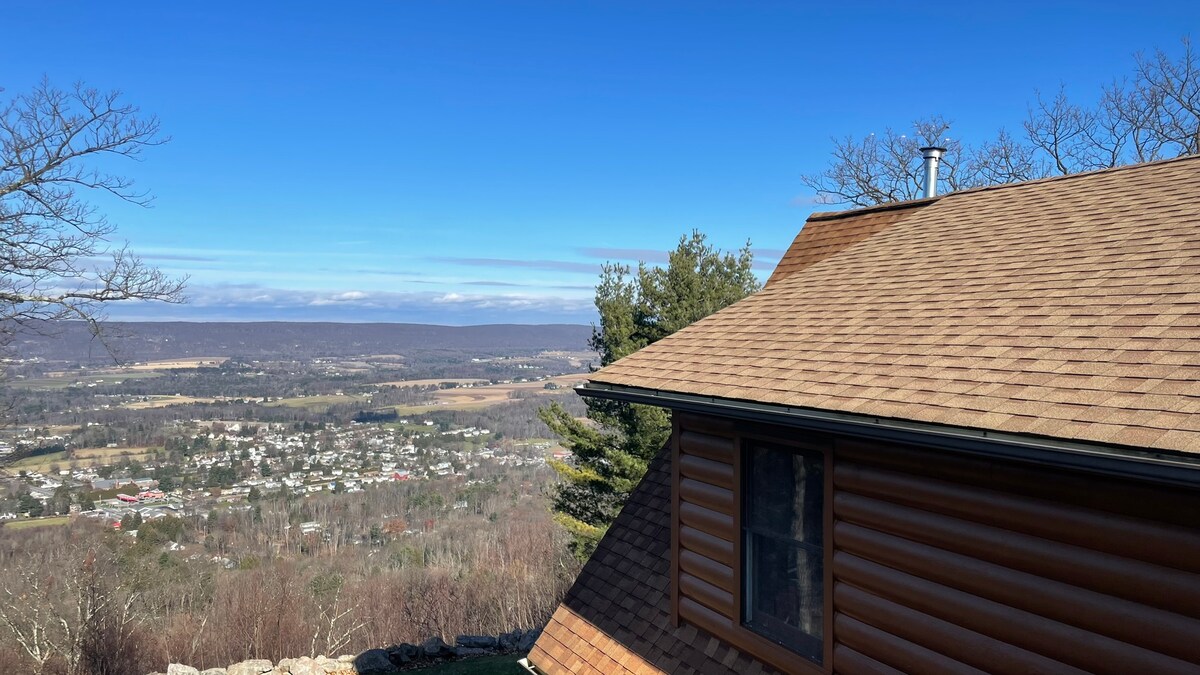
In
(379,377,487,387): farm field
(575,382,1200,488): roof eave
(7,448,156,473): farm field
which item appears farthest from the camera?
(379,377,487,387): farm field

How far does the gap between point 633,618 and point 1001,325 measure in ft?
11.6

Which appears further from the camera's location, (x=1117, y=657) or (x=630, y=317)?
(x=630, y=317)

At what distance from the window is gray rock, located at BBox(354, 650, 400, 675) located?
11.4m

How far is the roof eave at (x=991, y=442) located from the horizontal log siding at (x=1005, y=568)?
10.9 inches

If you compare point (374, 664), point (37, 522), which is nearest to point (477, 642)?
point (374, 664)

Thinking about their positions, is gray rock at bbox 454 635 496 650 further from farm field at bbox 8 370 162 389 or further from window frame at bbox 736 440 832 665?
farm field at bbox 8 370 162 389

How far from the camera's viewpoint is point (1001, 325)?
4.06m

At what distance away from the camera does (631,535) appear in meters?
6.85

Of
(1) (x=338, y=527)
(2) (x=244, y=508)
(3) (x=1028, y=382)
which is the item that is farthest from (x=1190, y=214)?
(2) (x=244, y=508)

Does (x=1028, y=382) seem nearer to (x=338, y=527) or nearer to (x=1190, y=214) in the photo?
(x=1190, y=214)

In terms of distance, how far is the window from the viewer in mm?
4375

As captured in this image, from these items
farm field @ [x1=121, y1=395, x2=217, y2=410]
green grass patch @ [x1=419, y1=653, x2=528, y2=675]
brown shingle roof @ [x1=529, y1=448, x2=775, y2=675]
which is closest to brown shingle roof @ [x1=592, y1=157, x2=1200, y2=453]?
brown shingle roof @ [x1=529, y1=448, x2=775, y2=675]

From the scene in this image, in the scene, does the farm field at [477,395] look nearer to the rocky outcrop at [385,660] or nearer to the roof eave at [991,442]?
the rocky outcrop at [385,660]

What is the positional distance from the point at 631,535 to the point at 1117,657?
4414 mm
